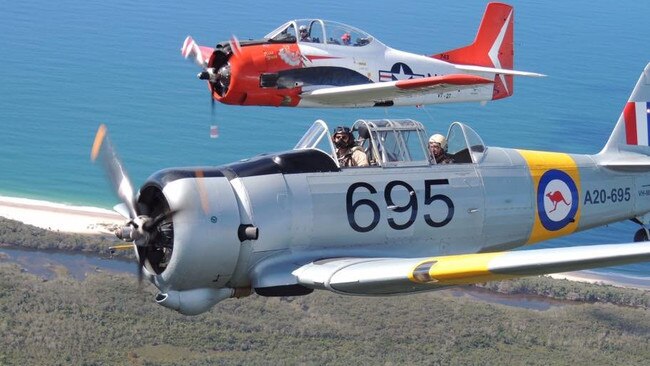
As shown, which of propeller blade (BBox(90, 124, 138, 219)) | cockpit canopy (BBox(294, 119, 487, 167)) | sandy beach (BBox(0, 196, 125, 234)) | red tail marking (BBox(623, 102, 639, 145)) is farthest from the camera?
sandy beach (BBox(0, 196, 125, 234))

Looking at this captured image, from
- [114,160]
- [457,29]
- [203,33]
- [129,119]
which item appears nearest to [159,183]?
[114,160]

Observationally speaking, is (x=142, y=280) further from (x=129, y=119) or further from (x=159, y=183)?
(x=129, y=119)

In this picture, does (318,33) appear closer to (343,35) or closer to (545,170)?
(343,35)

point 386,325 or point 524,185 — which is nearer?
point 524,185

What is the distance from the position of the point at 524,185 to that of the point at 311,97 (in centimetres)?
1296

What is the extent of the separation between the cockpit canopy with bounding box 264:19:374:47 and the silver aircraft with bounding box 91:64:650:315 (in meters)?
12.9

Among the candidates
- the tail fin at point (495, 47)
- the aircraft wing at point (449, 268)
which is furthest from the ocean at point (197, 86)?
the aircraft wing at point (449, 268)

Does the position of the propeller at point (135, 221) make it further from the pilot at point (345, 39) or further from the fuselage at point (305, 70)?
the pilot at point (345, 39)

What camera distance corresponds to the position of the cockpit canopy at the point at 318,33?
31.0 metres

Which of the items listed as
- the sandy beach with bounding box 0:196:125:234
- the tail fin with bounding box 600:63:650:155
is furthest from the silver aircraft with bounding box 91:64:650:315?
the sandy beach with bounding box 0:196:125:234

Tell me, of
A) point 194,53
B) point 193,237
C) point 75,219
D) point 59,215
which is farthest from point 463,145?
point 59,215

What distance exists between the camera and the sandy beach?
4669 cm

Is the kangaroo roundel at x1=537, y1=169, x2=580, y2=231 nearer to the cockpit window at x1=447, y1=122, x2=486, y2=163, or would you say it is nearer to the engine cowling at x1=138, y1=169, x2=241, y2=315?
the cockpit window at x1=447, y1=122, x2=486, y2=163

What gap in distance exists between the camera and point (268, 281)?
52.2 ft
